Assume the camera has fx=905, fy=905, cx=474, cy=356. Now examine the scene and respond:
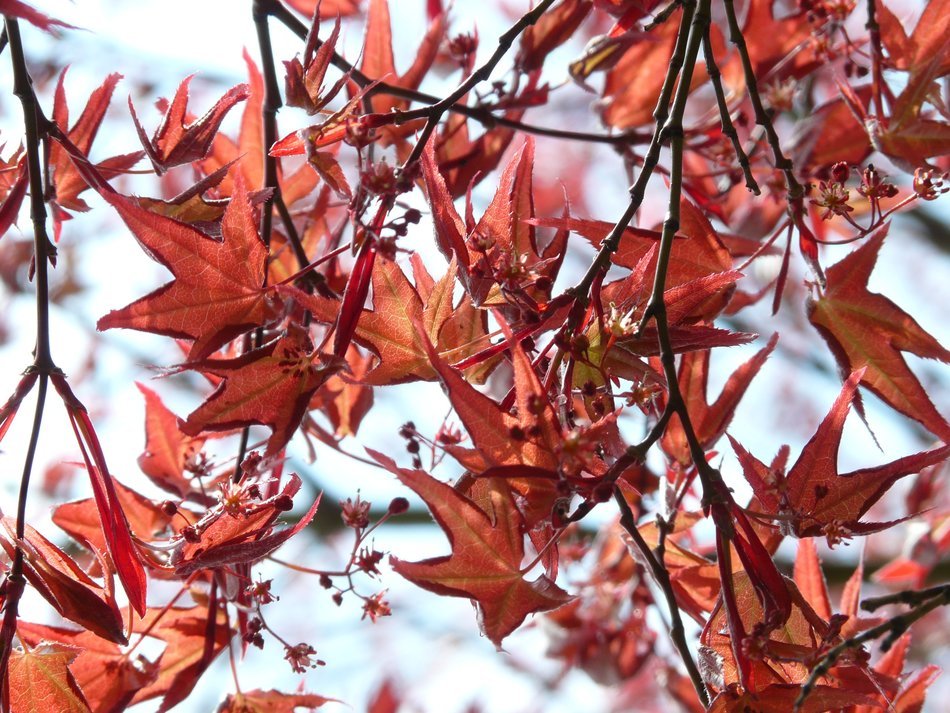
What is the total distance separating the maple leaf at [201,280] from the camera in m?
0.71

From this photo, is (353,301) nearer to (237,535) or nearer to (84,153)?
(237,535)

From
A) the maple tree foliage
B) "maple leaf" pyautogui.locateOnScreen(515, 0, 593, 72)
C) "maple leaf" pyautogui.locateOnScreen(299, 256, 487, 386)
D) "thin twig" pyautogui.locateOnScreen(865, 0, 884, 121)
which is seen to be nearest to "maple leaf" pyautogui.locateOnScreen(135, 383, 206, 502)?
the maple tree foliage

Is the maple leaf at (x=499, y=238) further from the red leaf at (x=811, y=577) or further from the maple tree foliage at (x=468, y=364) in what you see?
the red leaf at (x=811, y=577)

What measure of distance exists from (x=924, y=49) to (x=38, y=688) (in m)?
1.03

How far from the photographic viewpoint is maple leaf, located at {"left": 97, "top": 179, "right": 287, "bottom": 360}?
2.32 feet

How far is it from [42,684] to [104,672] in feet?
0.36

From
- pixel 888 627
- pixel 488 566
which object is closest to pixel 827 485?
pixel 888 627

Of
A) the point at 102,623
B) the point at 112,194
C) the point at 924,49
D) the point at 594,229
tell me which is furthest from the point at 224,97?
the point at 924,49

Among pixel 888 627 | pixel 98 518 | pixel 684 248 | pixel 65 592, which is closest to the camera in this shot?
pixel 888 627

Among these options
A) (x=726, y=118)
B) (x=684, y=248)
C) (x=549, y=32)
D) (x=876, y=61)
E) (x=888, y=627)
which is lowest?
(x=888, y=627)

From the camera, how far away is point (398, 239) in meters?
0.70

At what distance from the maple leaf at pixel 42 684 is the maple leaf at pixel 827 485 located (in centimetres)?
58

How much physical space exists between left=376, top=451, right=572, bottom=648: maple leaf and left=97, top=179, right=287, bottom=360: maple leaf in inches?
9.2

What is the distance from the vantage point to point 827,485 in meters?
0.72
